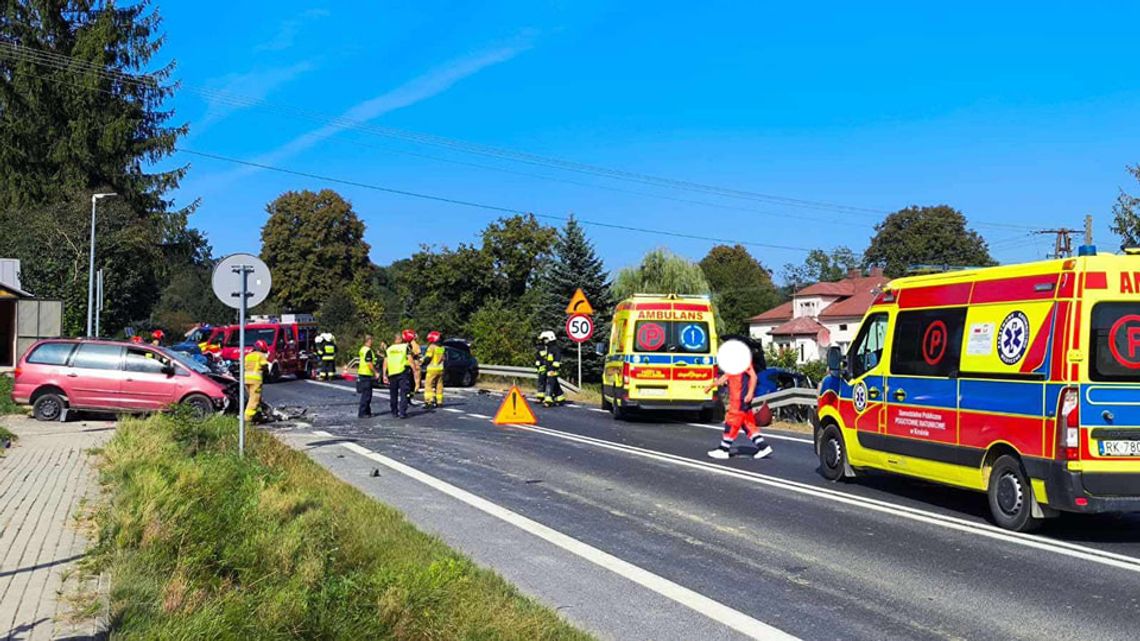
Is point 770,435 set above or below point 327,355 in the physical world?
below

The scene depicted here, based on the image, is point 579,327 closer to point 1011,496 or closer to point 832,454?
point 832,454

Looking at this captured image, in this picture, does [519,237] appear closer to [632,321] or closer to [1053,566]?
[632,321]

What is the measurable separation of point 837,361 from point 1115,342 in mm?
3457

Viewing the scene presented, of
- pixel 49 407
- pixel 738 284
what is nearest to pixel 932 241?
pixel 738 284

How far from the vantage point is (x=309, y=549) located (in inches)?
261

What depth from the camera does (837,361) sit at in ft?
36.8

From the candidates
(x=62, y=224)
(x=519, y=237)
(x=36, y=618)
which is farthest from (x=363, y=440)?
(x=519, y=237)

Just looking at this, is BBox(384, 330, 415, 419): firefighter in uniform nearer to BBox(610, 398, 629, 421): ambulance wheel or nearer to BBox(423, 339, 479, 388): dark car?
BBox(610, 398, 629, 421): ambulance wheel

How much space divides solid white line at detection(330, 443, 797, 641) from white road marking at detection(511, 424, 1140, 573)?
10.4 feet

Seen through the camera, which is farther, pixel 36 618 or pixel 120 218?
pixel 120 218

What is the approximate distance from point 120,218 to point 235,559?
37.2 meters

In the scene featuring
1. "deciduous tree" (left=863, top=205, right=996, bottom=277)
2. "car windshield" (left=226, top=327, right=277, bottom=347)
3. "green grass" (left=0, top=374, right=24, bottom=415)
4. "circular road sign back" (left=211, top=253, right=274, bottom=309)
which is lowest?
"green grass" (left=0, top=374, right=24, bottom=415)

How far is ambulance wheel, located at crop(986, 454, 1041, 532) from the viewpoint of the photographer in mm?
8422

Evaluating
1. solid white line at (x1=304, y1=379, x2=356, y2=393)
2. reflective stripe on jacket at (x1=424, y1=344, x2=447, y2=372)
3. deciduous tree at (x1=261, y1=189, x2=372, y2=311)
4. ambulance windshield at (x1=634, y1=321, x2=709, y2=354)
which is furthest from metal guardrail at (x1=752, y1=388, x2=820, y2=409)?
deciduous tree at (x1=261, y1=189, x2=372, y2=311)
